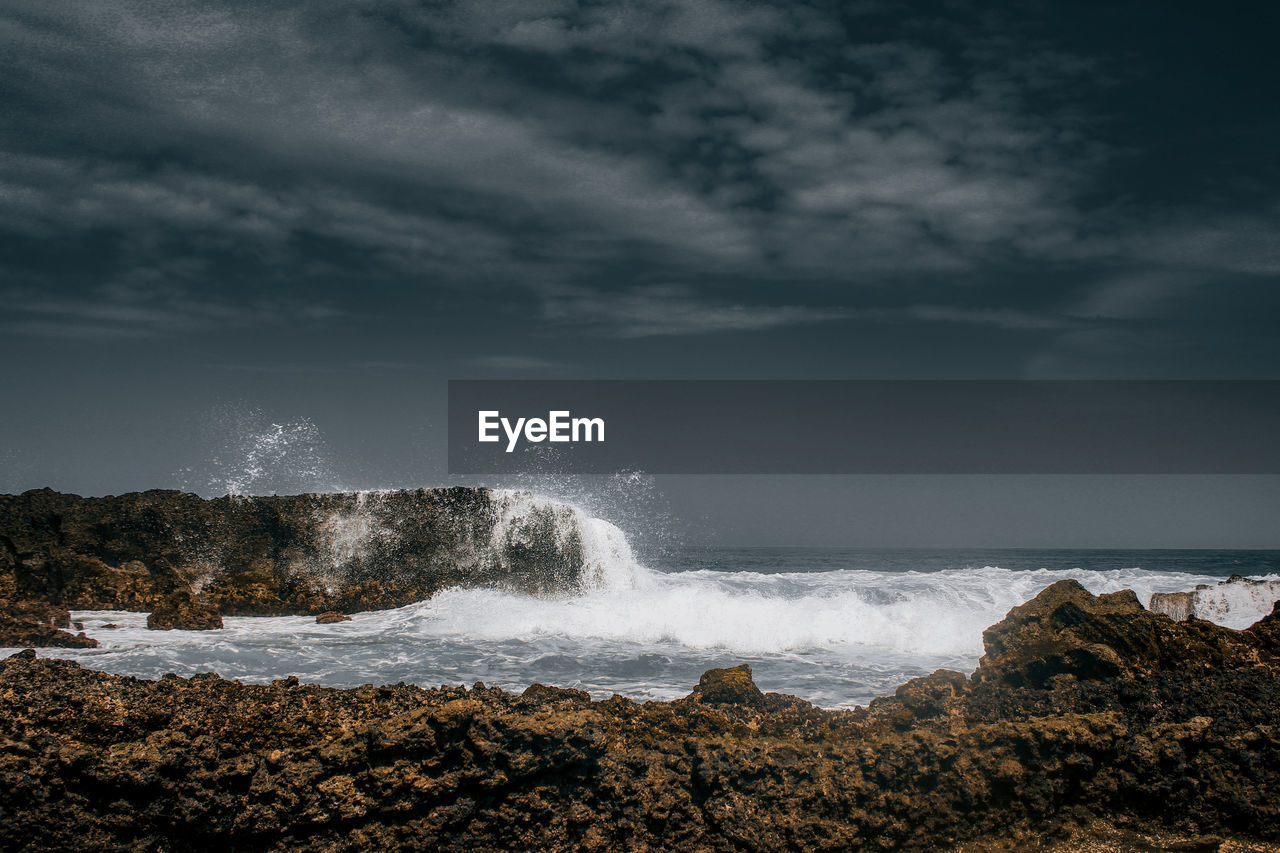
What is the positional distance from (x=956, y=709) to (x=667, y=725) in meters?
1.56

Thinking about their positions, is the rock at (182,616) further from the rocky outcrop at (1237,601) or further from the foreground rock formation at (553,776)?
the rocky outcrop at (1237,601)

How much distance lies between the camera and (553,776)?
3369 mm

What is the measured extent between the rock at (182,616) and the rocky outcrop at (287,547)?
6.99 feet

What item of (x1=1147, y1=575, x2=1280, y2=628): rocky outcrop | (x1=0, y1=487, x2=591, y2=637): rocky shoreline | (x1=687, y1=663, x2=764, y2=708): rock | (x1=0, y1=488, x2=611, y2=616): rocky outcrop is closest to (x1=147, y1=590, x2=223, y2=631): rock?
(x1=0, y1=487, x2=591, y2=637): rocky shoreline

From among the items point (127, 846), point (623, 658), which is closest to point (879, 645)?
point (623, 658)

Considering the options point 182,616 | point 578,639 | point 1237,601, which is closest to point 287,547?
point 182,616

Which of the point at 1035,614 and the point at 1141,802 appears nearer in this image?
the point at 1141,802

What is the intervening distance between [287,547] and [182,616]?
523cm

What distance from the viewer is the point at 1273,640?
197 inches

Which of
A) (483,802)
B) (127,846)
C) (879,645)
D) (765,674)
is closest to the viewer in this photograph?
(127,846)

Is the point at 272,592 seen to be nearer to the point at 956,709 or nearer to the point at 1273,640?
the point at 956,709

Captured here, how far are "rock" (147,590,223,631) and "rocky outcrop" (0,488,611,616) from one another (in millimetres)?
2129

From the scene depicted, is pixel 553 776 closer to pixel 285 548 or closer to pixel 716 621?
pixel 716 621

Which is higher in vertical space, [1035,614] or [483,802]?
[1035,614]
